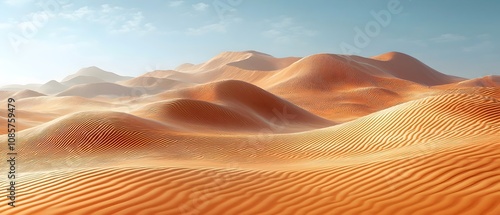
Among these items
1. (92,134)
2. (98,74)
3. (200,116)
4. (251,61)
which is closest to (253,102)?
(200,116)

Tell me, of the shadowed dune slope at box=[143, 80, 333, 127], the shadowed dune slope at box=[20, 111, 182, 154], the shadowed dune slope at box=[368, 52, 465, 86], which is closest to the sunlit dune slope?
the shadowed dune slope at box=[20, 111, 182, 154]

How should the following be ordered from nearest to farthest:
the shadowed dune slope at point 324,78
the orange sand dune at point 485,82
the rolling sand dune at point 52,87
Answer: the shadowed dune slope at point 324,78 < the orange sand dune at point 485,82 < the rolling sand dune at point 52,87

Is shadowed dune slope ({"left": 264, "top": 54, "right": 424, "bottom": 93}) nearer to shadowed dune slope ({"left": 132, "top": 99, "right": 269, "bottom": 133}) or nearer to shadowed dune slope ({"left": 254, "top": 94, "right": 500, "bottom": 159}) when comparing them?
shadowed dune slope ({"left": 132, "top": 99, "right": 269, "bottom": 133})

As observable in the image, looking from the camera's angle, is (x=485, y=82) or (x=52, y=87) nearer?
(x=485, y=82)

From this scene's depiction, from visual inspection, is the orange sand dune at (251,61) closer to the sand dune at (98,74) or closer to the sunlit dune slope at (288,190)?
the sand dune at (98,74)

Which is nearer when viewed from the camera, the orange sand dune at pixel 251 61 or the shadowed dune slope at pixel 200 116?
the shadowed dune slope at pixel 200 116

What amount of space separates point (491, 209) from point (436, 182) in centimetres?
104

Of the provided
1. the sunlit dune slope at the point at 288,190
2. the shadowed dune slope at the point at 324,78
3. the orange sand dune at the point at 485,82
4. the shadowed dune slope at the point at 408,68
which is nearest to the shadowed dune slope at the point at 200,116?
the sunlit dune slope at the point at 288,190

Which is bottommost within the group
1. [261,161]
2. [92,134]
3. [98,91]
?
[261,161]

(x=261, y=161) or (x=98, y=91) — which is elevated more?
(x=98, y=91)

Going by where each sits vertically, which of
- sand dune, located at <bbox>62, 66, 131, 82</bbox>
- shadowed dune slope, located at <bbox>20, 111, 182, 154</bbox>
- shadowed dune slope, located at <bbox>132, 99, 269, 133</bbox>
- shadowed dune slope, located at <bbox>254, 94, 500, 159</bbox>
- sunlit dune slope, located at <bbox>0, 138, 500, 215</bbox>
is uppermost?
sand dune, located at <bbox>62, 66, 131, 82</bbox>

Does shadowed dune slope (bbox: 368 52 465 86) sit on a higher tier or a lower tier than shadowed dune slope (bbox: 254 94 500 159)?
higher

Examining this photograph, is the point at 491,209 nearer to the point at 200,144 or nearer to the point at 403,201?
the point at 403,201

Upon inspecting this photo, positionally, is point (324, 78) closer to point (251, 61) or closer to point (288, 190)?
point (251, 61)
